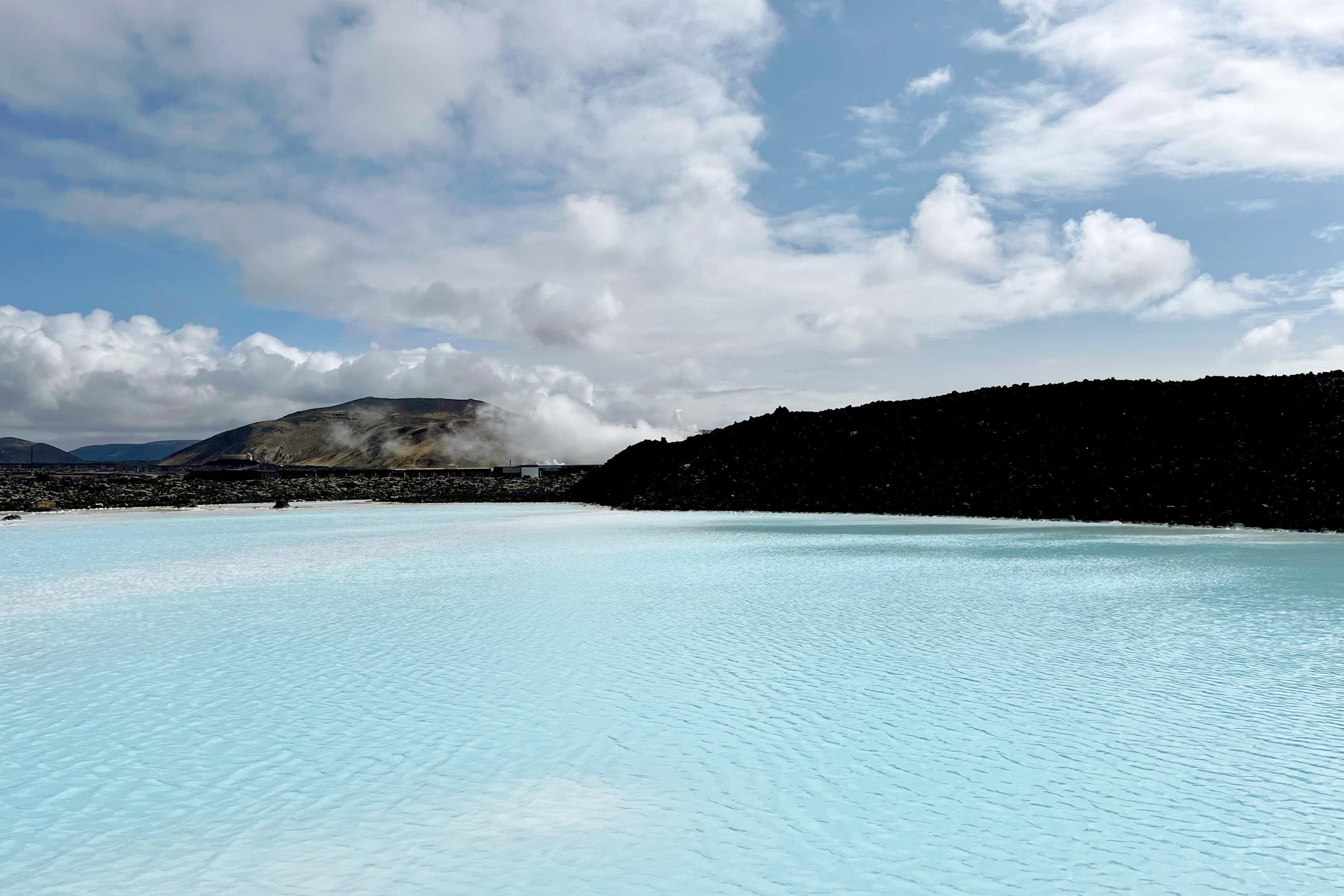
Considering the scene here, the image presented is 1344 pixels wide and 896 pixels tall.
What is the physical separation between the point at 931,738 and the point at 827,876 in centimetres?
241

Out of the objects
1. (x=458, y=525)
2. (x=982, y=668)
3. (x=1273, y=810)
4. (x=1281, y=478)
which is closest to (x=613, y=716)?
(x=982, y=668)

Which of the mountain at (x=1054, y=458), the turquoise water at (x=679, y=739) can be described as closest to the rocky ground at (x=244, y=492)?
the mountain at (x=1054, y=458)

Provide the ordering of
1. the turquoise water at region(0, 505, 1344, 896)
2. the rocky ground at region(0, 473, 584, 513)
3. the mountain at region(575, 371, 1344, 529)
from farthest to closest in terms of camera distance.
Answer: the rocky ground at region(0, 473, 584, 513), the mountain at region(575, 371, 1344, 529), the turquoise water at region(0, 505, 1344, 896)

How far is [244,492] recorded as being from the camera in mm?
65562

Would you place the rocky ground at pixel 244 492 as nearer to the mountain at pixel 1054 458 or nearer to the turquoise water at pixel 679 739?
the mountain at pixel 1054 458

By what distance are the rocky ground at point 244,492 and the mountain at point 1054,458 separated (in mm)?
19772

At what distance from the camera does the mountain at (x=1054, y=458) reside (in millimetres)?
30609

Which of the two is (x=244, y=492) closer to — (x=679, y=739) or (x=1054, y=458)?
(x=1054, y=458)

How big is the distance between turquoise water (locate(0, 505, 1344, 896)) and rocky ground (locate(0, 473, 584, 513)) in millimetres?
48446

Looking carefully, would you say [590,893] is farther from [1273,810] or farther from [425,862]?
[1273,810]

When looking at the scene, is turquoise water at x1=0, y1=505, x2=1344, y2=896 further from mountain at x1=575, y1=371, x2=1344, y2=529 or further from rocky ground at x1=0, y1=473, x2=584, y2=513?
rocky ground at x1=0, y1=473, x2=584, y2=513

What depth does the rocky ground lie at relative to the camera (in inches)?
2207

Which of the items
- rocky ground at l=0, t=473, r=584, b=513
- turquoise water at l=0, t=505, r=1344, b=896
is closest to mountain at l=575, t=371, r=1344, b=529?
turquoise water at l=0, t=505, r=1344, b=896

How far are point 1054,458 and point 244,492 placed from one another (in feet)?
192
